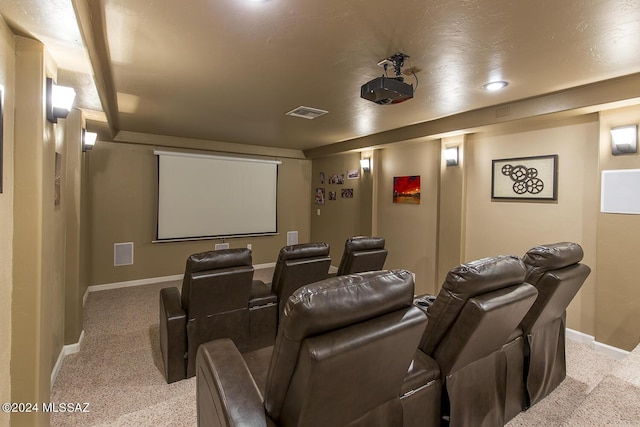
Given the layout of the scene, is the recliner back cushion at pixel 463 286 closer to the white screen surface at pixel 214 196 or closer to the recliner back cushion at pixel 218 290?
the recliner back cushion at pixel 218 290

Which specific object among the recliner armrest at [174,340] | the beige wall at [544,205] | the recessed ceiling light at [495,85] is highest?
the recessed ceiling light at [495,85]

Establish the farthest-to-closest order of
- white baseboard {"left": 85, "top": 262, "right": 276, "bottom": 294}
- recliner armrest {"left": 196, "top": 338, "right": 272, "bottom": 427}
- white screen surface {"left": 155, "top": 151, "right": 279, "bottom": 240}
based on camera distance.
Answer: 1. white screen surface {"left": 155, "top": 151, "right": 279, "bottom": 240}
2. white baseboard {"left": 85, "top": 262, "right": 276, "bottom": 294}
3. recliner armrest {"left": 196, "top": 338, "right": 272, "bottom": 427}

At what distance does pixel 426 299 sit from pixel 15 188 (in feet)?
9.09

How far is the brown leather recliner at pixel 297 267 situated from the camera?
110 inches

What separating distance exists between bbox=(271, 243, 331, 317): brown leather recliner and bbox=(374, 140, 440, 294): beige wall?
92.7 inches

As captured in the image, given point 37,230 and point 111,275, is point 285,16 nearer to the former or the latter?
point 37,230

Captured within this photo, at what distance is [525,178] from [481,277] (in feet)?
8.96

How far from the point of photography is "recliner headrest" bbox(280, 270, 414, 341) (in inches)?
40.2

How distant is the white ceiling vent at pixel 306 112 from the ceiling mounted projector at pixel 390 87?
137cm

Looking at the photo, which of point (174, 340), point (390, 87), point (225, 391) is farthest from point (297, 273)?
point (390, 87)

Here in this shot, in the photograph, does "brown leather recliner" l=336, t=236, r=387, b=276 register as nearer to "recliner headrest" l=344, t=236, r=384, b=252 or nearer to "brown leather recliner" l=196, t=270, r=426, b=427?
"recliner headrest" l=344, t=236, r=384, b=252

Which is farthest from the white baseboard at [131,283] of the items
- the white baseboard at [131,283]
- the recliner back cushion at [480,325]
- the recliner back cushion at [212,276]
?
the recliner back cushion at [480,325]

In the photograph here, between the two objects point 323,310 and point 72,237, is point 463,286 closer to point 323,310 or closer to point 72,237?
point 323,310

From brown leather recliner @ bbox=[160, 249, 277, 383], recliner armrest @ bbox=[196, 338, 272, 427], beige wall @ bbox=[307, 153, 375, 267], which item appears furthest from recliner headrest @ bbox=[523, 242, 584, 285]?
beige wall @ bbox=[307, 153, 375, 267]
